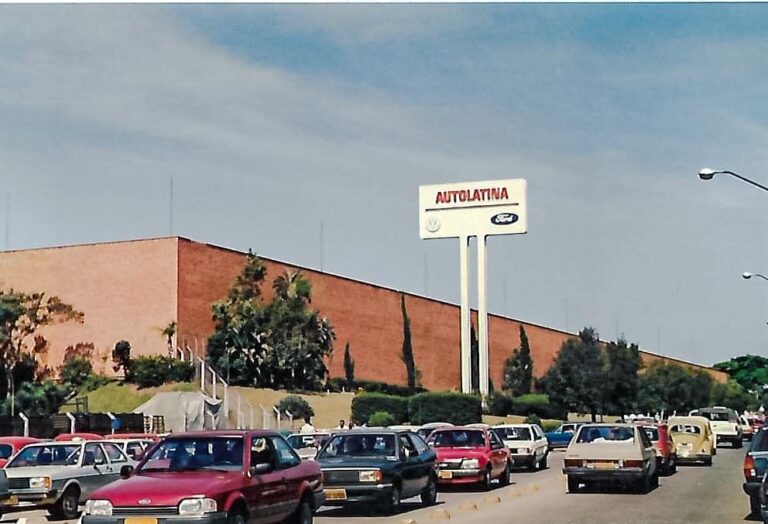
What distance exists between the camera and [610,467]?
25609 mm

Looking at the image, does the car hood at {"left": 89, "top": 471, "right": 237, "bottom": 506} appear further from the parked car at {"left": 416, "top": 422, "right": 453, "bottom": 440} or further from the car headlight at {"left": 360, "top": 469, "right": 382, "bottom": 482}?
the parked car at {"left": 416, "top": 422, "right": 453, "bottom": 440}

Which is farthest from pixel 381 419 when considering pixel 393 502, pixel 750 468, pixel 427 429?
pixel 750 468

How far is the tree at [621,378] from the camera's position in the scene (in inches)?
3770

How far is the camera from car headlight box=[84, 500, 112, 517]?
14.0 meters

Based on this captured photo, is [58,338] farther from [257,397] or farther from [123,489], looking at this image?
[123,489]

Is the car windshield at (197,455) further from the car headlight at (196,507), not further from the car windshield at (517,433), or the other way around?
the car windshield at (517,433)

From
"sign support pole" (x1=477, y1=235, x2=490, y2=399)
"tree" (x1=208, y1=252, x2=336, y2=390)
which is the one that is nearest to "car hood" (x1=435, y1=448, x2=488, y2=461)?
"tree" (x1=208, y1=252, x2=336, y2=390)

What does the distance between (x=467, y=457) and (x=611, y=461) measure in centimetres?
345

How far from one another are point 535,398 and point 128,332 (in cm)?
3446

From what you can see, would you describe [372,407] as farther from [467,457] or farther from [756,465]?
[756,465]

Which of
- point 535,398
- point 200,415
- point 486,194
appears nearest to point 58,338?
point 200,415

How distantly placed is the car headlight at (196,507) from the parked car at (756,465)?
944cm

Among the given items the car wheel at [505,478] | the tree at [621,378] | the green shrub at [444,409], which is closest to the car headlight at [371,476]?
the car wheel at [505,478]

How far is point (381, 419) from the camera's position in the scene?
200ft
